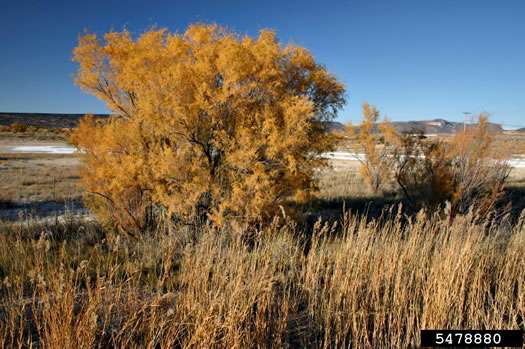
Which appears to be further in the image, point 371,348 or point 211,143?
point 211,143

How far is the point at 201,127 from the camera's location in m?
5.68

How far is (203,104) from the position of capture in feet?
17.3

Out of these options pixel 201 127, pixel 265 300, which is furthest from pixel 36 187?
pixel 265 300

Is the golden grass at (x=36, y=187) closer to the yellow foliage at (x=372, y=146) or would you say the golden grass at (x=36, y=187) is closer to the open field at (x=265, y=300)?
the open field at (x=265, y=300)

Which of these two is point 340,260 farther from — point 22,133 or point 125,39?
point 22,133

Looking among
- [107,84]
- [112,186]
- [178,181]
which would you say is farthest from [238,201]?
[107,84]

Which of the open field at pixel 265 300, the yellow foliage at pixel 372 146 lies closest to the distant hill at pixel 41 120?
the yellow foliage at pixel 372 146

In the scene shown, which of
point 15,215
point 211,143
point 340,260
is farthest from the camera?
point 15,215

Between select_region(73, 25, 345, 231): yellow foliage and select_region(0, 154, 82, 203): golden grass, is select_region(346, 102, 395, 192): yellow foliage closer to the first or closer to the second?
select_region(73, 25, 345, 231): yellow foliage

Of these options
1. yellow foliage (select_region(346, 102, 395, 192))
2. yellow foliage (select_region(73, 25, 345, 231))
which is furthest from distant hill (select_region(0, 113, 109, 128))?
yellow foliage (select_region(73, 25, 345, 231))

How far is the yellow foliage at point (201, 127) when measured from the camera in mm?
5270

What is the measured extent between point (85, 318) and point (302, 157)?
187 inches

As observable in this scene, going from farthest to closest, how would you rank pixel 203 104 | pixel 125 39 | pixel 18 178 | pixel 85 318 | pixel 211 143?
pixel 18 178
pixel 125 39
pixel 211 143
pixel 203 104
pixel 85 318

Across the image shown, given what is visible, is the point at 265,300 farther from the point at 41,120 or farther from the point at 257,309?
the point at 41,120
